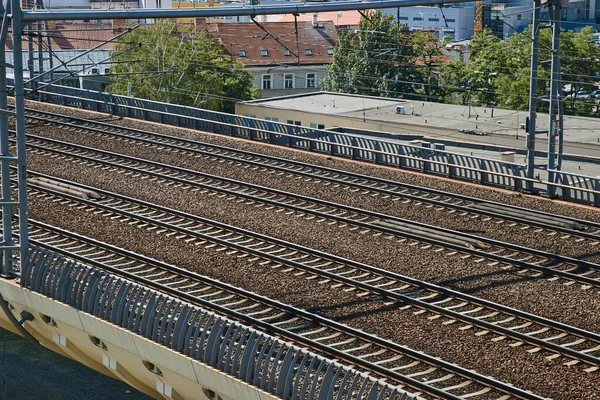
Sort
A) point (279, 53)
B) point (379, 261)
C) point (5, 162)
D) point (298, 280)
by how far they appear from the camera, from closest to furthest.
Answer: point (5, 162) → point (298, 280) → point (379, 261) → point (279, 53)

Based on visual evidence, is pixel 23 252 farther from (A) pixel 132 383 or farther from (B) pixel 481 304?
(B) pixel 481 304

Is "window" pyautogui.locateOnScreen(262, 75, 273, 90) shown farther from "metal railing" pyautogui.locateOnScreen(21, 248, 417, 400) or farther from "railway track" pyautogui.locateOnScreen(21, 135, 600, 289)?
"metal railing" pyautogui.locateOnScreen(21, 248, 417, 400)

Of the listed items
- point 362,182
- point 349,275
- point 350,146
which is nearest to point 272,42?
point 350,146

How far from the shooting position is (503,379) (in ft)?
38.6

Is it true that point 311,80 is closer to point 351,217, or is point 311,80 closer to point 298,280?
point 351,217

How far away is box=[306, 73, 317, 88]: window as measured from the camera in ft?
192

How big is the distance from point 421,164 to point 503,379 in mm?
11733

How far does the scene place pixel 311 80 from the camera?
193 feet

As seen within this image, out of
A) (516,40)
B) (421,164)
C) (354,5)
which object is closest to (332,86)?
(516,40)

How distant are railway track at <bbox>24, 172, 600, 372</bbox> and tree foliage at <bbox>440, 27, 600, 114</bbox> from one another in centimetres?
2772

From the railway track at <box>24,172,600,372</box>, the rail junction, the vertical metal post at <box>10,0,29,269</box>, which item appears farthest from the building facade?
the vertical metal post at <box>10,0,29,269</box>

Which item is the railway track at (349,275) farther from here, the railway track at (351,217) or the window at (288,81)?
the window at (288,81)

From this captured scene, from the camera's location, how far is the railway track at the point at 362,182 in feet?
61.5

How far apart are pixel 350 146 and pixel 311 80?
34.7 meters
